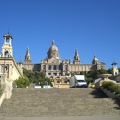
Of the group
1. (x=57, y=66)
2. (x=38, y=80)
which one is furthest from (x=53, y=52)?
(x=38, y=80)

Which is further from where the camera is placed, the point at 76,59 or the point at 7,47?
the point at 76,59

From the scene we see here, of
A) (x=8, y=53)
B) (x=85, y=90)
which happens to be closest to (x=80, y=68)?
(x=8, y=53)

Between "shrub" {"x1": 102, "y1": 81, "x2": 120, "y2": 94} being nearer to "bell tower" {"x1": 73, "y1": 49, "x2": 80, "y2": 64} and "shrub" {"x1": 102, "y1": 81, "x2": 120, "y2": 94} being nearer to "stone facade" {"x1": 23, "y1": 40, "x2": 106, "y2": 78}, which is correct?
"stone facade" {"x1": 23, "y1": 40, "x2": 106, "y2": 78}

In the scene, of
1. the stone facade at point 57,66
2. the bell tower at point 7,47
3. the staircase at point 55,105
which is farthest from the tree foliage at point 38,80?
the staircase at point 55,105

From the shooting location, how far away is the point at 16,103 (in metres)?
22.0

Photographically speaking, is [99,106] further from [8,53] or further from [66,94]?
[8,53]

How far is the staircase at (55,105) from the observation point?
19812 mm

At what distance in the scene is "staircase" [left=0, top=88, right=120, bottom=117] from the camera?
780 inches

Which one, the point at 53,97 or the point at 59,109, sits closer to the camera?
the point at 59,109

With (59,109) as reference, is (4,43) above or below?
above

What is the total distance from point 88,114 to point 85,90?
890 centimetres

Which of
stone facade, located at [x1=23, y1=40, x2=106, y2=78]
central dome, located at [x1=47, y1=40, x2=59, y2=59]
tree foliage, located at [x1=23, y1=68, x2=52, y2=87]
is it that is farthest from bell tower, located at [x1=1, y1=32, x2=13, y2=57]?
central dome, located at [x1=47, y1=40, x2=59, y2=59]

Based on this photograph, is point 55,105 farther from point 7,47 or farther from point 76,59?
point 76,59

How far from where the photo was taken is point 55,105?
21.8m
